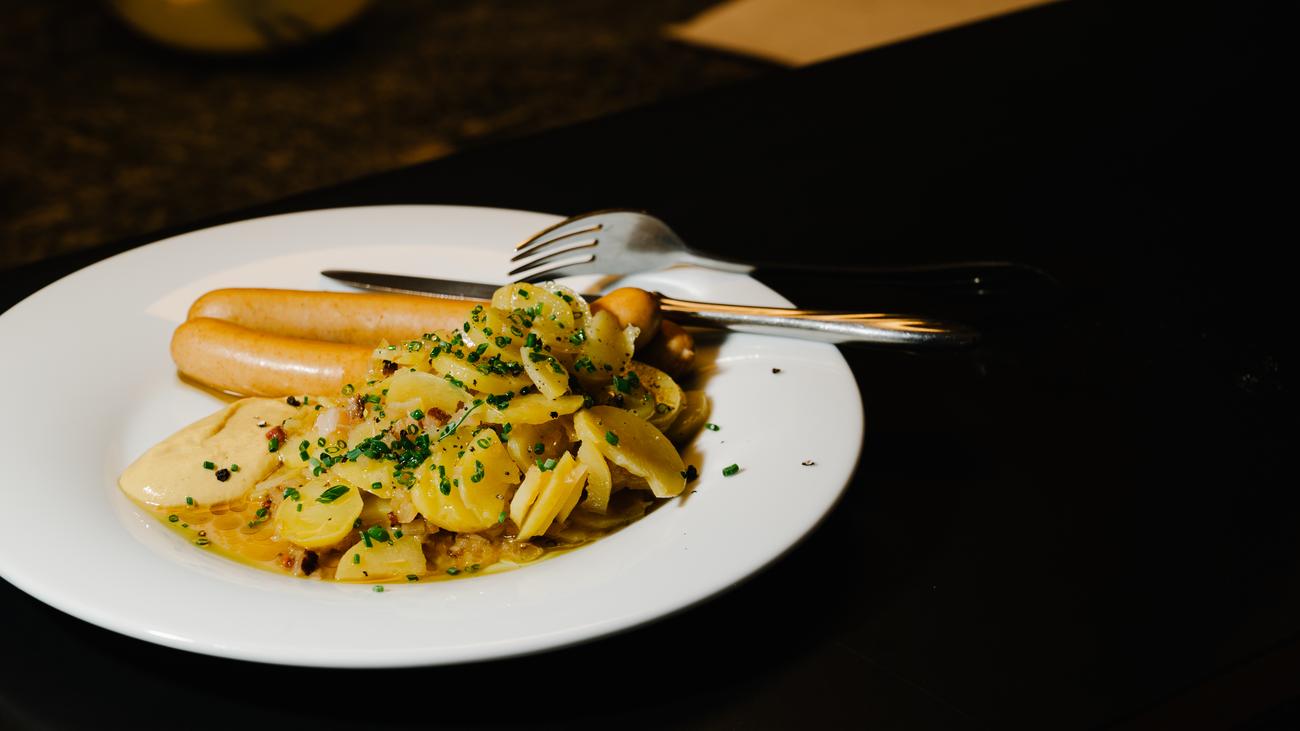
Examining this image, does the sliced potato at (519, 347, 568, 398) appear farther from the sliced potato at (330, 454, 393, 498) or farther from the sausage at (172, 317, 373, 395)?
the sausage at (172, 317, 373, 395)

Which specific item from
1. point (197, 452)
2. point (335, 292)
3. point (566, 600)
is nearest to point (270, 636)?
point (566, 600)

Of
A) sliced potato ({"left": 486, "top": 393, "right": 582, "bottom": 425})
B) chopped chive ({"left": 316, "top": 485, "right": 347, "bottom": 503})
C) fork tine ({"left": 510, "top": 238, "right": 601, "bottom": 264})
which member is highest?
fork tine ({"left": 510, "top": 238, "right": 601, "bottom": 264})

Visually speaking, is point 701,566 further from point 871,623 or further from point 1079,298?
point 1079,298

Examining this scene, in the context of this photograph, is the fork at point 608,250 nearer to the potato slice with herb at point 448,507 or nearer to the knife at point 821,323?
the knife at point 821,323

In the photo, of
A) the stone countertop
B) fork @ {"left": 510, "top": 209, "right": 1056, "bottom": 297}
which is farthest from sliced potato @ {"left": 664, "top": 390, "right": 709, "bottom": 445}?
the stone countertop

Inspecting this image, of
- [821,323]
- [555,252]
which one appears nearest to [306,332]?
[555,252]

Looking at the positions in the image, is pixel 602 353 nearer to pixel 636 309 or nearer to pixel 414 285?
pixel 636 309
